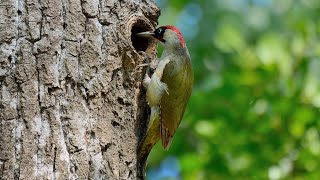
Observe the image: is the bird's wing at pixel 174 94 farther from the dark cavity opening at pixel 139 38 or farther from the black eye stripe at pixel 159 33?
the dark cavity opening at pixel 139 38

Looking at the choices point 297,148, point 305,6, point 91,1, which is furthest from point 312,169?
point 91,1

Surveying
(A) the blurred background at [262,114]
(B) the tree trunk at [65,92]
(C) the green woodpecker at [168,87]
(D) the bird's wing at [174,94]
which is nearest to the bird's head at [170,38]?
(C) the green woodpecker at [168,87]

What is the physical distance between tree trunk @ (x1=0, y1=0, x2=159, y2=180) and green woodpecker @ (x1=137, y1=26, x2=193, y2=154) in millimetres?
457

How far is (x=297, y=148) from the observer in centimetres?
710

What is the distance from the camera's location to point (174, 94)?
5.00 m

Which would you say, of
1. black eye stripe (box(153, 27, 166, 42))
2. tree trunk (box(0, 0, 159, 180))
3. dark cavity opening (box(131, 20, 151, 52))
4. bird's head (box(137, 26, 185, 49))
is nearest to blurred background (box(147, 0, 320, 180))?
bird's head (box(137, 26, 185, 49))

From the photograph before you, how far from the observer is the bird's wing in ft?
16.1

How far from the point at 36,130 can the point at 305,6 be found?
6.02m

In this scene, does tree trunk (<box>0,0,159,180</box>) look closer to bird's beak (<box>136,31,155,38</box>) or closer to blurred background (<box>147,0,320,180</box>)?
bird's beak (<box>136,31,155,38</box>)

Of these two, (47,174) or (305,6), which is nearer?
(47,174)

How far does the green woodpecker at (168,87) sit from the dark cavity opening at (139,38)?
3 centimetres

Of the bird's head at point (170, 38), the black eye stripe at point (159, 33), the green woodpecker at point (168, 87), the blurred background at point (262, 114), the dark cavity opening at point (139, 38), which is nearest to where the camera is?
the dark cavity opening at point (139, 38)

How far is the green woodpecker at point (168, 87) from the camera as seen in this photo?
182 inches

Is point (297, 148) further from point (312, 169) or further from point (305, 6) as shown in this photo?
point (305, 6)
